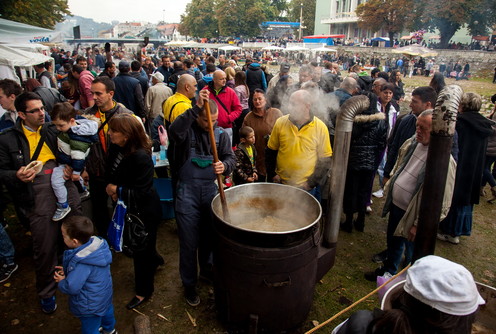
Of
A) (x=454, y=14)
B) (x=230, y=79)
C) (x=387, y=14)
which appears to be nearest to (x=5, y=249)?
(x=230, y=79)

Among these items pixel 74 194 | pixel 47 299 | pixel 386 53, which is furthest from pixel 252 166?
pixel 386 53

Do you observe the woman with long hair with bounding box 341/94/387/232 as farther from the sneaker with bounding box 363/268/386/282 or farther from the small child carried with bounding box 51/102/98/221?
the small child carried with bounding box 51/102/98/221

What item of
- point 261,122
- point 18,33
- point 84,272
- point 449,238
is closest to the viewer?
point 84,272

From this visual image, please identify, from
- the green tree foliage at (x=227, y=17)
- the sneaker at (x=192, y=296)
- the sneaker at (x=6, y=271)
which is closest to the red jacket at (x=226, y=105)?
the sneaker at (x=192, y=296)

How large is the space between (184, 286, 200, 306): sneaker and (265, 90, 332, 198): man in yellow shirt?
5.43 ft

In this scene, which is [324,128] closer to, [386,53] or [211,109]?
[211,109]

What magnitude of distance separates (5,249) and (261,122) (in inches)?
147

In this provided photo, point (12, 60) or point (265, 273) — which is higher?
point (12, 60)

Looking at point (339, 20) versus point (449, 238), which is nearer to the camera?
point (449, 238)

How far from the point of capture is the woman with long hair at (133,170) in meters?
2.94

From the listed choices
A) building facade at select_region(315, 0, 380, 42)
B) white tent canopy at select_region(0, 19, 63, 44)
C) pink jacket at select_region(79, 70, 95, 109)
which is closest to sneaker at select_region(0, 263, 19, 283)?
pink jacket at select_region(79, 70, 95, 109)

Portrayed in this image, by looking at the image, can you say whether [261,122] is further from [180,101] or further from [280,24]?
[280,24]

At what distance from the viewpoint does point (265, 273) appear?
8.52ft

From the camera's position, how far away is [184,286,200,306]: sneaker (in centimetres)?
344
